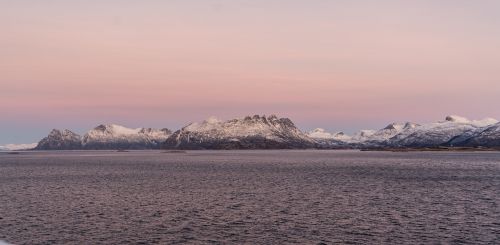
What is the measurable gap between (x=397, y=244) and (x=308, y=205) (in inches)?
1056

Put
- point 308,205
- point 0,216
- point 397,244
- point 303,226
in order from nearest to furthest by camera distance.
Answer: point 397,244, point 303,226, point 0,216, point 308,205

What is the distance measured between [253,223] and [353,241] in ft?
42.2

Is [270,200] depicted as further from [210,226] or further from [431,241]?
[431,241]

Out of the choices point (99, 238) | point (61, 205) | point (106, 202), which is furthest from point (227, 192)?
point (99, 238)

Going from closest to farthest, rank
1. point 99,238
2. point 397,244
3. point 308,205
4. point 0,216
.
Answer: point 397,244, point 99,238, point 0,216, point 308,205

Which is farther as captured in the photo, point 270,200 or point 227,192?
point 227,192

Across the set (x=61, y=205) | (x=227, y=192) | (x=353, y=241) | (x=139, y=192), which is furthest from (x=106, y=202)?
(x=353, y=241)

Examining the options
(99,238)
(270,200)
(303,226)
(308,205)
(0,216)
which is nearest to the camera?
→ (99,238)

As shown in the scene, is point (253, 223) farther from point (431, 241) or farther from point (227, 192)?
point (227, 192)

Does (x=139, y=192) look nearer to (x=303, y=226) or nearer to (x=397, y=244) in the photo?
(x=303, y=226)

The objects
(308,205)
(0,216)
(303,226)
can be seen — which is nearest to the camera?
(303,226)

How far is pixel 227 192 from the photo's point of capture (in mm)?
91188

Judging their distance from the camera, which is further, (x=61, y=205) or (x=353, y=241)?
(x=61, y=205)

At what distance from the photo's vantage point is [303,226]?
54.2 m
